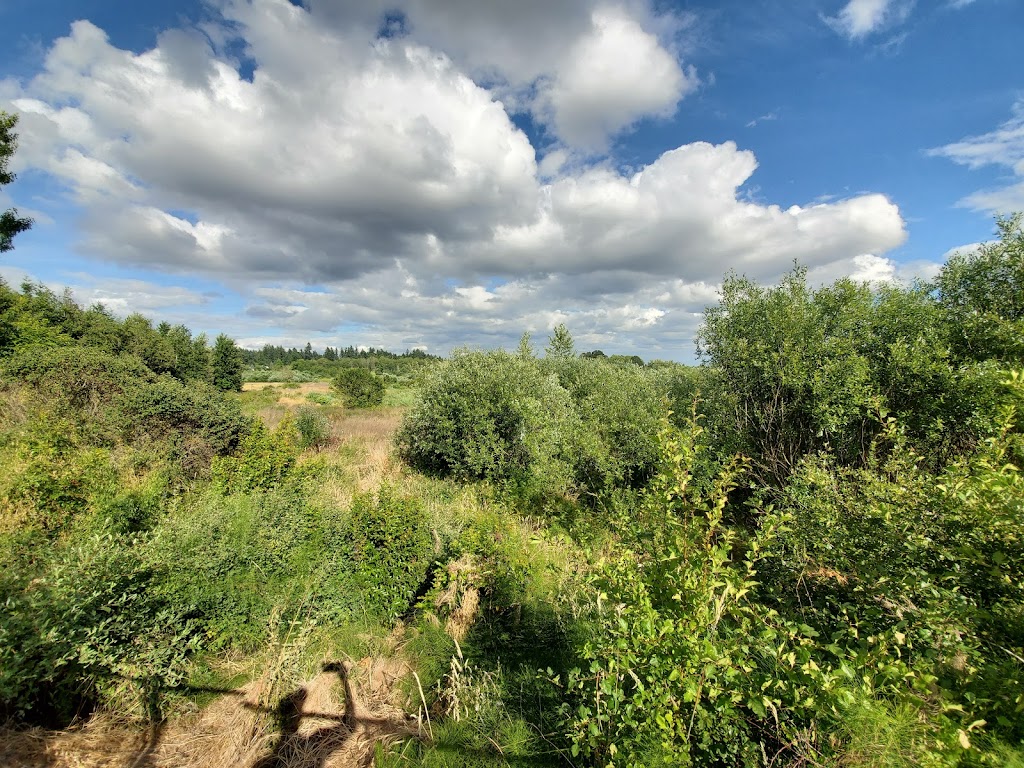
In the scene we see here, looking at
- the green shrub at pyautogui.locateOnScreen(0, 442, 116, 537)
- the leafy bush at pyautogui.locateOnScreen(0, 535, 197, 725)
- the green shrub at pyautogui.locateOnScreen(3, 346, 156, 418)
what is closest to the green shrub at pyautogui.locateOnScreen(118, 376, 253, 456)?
the green shrub at pyautogui.locateOnScreen(3, 346, 156, 418)

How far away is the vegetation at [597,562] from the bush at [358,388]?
1693 centimetres

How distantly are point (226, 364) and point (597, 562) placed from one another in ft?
161

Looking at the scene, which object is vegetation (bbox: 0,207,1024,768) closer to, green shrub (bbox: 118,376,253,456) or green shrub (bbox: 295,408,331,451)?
green shrub (bbox: 118,376,253,456)

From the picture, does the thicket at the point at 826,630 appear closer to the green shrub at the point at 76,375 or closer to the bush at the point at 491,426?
the bush at the point at 491,426

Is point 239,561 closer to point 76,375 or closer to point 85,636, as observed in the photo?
point 85,636

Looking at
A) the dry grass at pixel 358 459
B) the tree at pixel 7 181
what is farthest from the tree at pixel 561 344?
the tree at pixel 7 181

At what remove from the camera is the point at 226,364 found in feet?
134

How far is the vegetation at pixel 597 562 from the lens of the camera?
2.22m

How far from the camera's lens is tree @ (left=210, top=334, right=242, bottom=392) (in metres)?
38.9

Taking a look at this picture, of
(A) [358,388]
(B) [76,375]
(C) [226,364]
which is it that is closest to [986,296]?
(B) [76,375]

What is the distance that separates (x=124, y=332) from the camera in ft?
101

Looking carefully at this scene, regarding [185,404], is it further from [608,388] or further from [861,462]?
[861,462]

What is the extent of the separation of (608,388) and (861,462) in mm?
5839

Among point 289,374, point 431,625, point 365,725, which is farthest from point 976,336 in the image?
point 289,374
